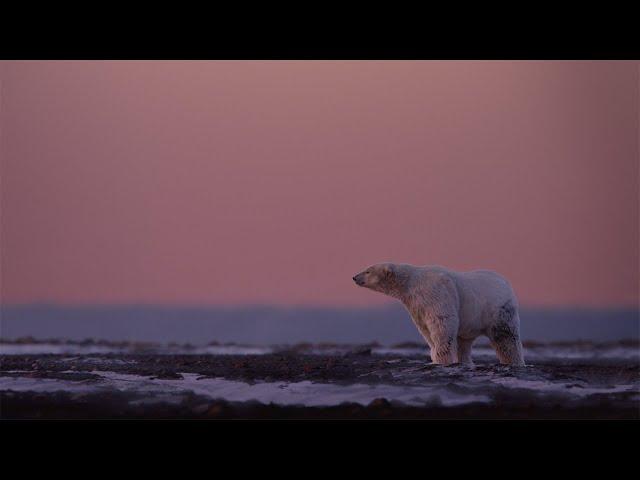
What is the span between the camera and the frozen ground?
11484 mm

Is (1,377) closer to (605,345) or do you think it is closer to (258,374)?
(258,374)

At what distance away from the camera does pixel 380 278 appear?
1577 centimetres

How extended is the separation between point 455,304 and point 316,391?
3892mm

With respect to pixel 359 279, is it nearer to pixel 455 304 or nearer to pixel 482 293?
pixel 455 304

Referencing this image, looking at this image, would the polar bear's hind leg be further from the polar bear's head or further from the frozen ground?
the polar bear's head

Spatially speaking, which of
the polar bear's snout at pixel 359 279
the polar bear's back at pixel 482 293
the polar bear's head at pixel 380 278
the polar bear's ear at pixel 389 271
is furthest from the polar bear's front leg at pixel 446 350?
the polar bear's snout at pixel 359 279

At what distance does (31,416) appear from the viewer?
11.5m

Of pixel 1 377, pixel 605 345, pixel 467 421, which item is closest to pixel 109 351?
pixel 1 377

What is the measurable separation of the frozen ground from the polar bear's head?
157 cm

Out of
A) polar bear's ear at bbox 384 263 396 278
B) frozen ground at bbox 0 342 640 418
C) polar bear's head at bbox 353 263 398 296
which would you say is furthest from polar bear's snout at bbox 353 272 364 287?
frozen ground at bbox 0 342 640 418

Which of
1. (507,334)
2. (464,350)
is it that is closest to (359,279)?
(464,350)

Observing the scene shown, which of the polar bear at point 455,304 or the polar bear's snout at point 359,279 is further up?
the polar bear's snout at point 359,279

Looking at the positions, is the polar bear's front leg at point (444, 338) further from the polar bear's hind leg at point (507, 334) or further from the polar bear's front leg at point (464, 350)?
the polar bear's hind leg at point (507, 334)

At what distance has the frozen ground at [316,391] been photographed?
1148 cm
